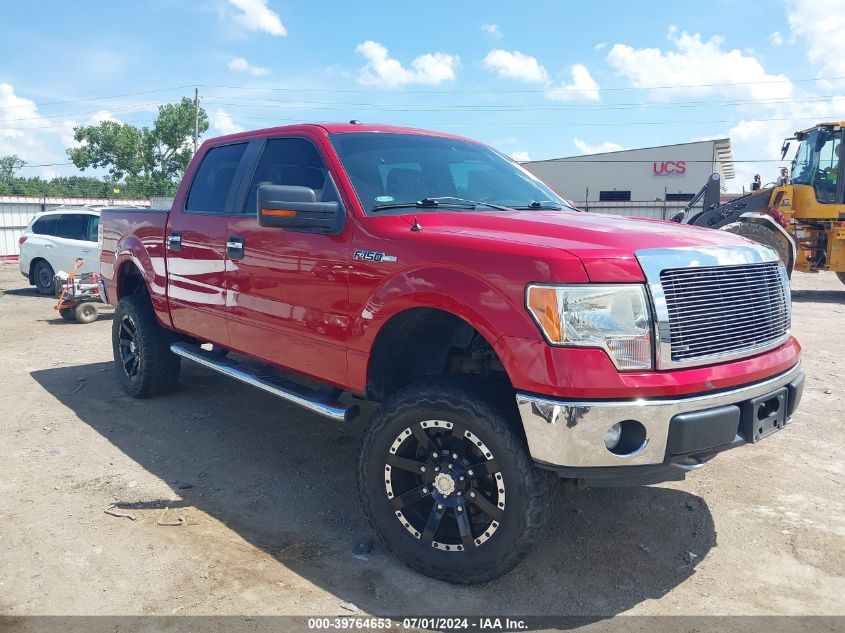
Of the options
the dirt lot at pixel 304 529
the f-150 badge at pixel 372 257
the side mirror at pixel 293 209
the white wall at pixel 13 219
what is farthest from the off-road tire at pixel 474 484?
the white wall at pixel 13 219

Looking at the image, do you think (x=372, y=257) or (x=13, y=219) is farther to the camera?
(x=13, y=219)

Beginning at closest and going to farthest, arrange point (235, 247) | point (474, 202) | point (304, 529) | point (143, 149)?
point (304, 529), point (474, 202), point (235, 247), point (143, 149)

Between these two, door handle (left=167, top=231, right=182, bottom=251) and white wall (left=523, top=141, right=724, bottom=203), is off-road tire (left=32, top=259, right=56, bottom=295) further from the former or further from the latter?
white wall (left=523, top=141, right=724, bottom=203)

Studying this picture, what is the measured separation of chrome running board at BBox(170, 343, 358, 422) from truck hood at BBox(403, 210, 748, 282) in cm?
109

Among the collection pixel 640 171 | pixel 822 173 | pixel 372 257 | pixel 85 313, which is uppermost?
pixel 640 171

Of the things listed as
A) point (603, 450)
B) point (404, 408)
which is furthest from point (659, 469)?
point (404, 408)

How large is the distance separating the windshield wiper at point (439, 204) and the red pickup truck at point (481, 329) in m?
0.01

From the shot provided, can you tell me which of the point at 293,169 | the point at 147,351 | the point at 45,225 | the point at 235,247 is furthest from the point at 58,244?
the point at 293,169

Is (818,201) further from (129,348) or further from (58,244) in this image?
(58,244)

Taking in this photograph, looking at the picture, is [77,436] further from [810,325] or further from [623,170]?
[623,170]

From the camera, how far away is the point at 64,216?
13953mm

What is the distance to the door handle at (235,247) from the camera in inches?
166

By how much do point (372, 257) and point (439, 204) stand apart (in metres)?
0.60

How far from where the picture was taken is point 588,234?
294 centimetres
